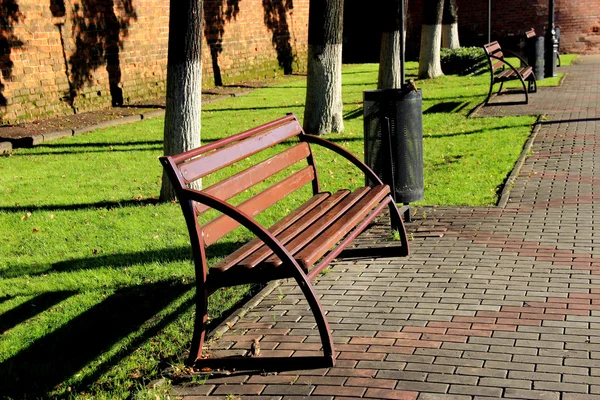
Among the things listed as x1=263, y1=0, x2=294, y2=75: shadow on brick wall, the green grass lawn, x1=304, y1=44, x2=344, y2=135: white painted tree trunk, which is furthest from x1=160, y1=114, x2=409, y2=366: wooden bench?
x1=263, y1=0, x2=294, y2=75: shadow on brick wall

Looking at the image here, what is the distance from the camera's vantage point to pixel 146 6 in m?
18.1

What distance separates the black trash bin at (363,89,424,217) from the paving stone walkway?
0.40 meters

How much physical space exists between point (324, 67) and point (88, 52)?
616cm

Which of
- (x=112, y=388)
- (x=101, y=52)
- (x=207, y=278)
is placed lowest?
(x=112, y=388)

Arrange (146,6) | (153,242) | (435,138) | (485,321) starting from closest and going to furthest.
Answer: (485,321) → (153,242) → (435,138) → (146,6)

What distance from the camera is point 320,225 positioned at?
16.4 ft

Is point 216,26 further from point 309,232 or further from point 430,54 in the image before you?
point 309,232

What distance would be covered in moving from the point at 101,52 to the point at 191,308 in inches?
486

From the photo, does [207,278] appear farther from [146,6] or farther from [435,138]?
[146,6]

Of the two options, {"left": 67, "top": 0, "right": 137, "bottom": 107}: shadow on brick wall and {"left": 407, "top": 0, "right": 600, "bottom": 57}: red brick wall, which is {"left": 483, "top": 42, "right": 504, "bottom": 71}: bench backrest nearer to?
{"left": 67, "top": 0, "right": 137, "bottom": 107}: shadow on brick wall

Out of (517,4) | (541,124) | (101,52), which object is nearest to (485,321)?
(541,124)

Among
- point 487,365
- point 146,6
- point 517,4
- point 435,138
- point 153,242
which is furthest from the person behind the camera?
point 517,4

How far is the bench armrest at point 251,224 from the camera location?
13.5 ft

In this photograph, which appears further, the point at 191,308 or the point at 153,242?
the point at 153,242
